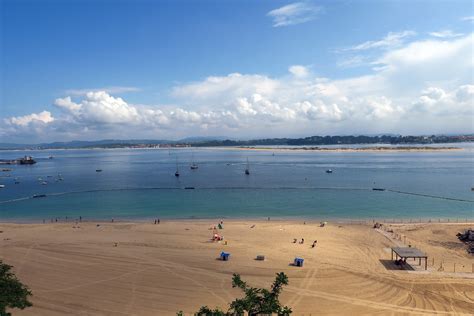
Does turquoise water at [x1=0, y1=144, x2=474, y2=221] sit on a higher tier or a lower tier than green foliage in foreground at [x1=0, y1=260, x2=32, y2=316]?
lower

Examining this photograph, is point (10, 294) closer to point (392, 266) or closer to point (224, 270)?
point (224, 270)

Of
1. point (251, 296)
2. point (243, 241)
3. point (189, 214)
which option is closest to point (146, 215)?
point (189, 214)

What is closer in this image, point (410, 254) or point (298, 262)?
point (410, 254)

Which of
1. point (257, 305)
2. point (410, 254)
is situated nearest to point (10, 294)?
point (257, 305)

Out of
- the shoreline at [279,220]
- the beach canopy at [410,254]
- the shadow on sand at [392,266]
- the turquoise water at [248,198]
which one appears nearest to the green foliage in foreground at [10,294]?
the shadow on sand at [392,266]

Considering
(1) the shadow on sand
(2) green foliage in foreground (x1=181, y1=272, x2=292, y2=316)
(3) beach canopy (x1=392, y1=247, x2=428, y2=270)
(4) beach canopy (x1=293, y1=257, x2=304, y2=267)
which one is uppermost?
(2) green foliage in foreground (x1=181, y1=272, x2=292, y2=316)

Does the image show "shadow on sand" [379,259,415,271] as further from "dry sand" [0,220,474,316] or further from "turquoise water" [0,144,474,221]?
"turquoise water" [0,144,474,221]

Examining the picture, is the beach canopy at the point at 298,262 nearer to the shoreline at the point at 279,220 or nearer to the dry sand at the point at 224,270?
the dry sand at the point at 224,270

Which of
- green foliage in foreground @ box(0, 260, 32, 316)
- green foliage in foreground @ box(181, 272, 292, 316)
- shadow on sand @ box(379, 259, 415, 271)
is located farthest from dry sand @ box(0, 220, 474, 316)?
green foliage in foreground @ box(181, 272, 292, 316)

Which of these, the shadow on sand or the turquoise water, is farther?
the turquoise water

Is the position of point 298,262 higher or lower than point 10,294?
lower
